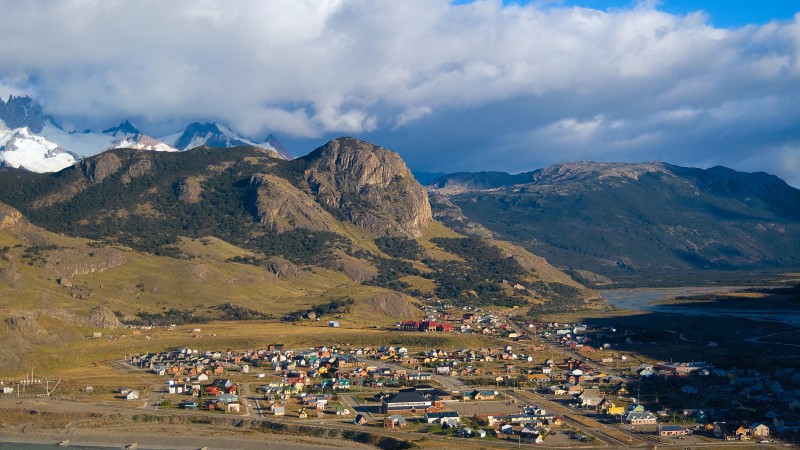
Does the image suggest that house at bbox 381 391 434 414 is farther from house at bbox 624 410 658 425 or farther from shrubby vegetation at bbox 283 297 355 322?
shrubby vegetation at bbox 283 297 355 322

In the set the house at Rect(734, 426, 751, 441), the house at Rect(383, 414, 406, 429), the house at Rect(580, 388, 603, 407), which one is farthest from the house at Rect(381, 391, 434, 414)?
the house at Rect(734, 426, 751, 441)

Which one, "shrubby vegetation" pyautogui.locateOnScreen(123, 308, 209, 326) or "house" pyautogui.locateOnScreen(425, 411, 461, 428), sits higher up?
"shrubby vegetation" pyautogui.locateOnScreen(123, 308, 209, 326)

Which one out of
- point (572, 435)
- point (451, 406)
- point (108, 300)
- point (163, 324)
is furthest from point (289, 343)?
point (572, 435)

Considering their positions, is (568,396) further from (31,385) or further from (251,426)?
(31,385)

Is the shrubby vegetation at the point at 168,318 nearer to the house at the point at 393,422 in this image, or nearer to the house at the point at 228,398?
the house at the point at 228,398

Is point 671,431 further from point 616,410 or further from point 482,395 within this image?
point 482,395

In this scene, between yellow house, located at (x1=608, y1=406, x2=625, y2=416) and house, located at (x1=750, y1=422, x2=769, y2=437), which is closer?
house, located at (x1=750, y1=422, x2=769, y2=437)

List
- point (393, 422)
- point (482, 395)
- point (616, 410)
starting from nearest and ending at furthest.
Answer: point (393, 422), point (616, 410), point (482, 395)

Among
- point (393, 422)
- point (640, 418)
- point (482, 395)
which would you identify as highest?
point (482, 395)

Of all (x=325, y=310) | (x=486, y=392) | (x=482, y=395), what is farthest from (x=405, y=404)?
(x=325, y=310)
